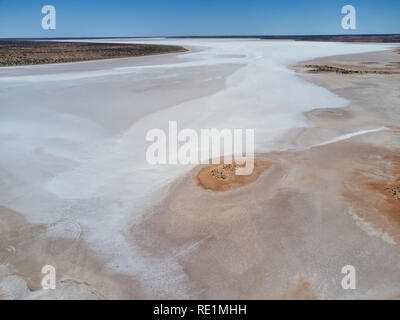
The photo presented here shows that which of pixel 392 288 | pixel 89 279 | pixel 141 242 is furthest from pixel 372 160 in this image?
pixel 89 279

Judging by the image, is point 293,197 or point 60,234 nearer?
point 60,234

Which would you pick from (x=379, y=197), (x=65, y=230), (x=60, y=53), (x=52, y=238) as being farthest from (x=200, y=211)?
(x=60, y=53)

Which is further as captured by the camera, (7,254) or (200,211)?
(200,211)

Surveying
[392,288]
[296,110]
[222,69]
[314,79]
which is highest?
[222,69]

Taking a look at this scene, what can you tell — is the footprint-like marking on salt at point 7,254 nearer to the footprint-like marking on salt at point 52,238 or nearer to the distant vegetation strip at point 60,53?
the footprint-like marking on salt at point 52,238

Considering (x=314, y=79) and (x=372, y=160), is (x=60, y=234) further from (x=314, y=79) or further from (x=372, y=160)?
(x=314, y=79)

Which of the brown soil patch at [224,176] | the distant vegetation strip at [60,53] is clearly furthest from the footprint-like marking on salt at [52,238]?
the distant vegetation strip at [60,53]

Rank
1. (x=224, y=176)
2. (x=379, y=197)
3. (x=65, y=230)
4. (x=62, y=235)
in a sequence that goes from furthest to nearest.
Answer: (x=224, y=176)
(x=379, y=197)
(x=65, y=230)
(x=62, y=235)

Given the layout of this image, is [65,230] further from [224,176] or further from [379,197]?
[379,197]
